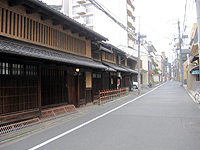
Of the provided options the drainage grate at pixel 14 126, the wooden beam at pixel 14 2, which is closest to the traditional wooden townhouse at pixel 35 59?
the wooden beam at pixel 14 2

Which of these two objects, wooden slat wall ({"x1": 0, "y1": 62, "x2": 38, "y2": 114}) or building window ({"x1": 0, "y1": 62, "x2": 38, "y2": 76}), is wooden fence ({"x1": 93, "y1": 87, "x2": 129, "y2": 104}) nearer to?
wooden slat wall ({"x1": 0, "y1": 62, "x2": 38, "y2": 114})

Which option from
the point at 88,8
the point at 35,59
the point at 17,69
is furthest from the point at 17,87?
the point at 88,8

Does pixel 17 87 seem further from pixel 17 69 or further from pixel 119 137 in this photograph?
pixel 119 137

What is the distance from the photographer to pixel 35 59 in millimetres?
8141

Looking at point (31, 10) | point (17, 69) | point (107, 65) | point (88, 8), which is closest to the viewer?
point (17, 69)

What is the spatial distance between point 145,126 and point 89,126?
7.86ft

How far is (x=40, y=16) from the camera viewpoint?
10008 millimetres

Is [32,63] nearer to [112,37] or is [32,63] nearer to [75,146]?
[75,146]

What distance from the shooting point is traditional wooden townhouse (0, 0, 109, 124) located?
7.45m

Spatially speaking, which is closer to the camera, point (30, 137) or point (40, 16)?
point (30, 137)

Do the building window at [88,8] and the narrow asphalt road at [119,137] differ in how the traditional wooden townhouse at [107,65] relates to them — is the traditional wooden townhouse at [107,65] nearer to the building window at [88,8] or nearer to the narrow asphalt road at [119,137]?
the narrow asphalt road at [119,137]

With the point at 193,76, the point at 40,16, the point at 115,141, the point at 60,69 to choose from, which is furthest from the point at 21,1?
the point at 193,76

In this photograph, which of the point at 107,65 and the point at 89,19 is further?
the point at 89,19

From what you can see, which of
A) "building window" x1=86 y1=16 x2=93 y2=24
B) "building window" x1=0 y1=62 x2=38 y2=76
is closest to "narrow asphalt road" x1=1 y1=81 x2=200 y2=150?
"building window" x1=0 y1=62 x2=38 y2=76
